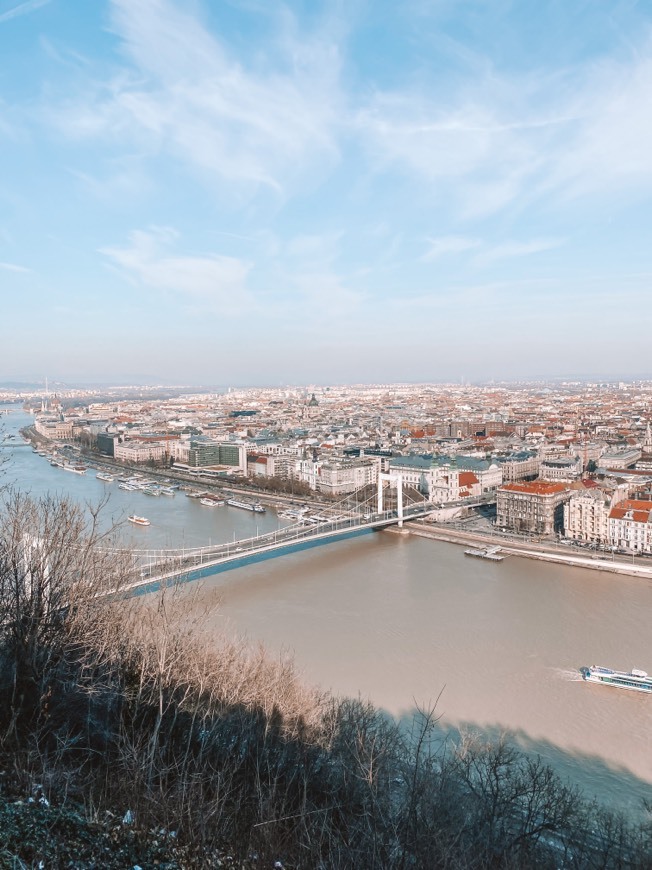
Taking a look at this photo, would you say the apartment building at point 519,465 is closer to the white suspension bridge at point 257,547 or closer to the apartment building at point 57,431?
the white suspension bridge at point 257,547

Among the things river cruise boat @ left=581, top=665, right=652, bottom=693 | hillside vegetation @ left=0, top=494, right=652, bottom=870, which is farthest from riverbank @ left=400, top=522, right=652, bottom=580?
hillside vegetation @ left=0, top=494, right=652, bottom=870

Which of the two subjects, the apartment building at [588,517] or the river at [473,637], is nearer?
the river at [473,637]

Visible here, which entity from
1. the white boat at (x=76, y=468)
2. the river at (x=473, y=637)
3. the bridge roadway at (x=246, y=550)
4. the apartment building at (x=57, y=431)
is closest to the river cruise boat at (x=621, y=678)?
the river at (x=473, y=637)

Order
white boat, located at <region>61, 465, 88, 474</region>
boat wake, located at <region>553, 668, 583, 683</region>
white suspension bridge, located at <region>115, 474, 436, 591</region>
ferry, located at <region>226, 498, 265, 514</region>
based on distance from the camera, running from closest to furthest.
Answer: boat wake, located at <region>553, 668, 583, 683</region>
white suspension bridge, located at <region>115, 474, 436, 591</region>
ferry, located at <region>226, 498, 265, 514</region>
white boat, located at <region>61, 465, 88, 474</region>

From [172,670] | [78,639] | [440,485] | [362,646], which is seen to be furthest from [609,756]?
[440,485]

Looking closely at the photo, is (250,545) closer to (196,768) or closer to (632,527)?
(632,527)

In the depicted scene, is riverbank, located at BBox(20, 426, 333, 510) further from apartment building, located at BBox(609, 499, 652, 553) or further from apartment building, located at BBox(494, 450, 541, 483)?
apartment building, located at BBox(494, 450, 541, 483)
